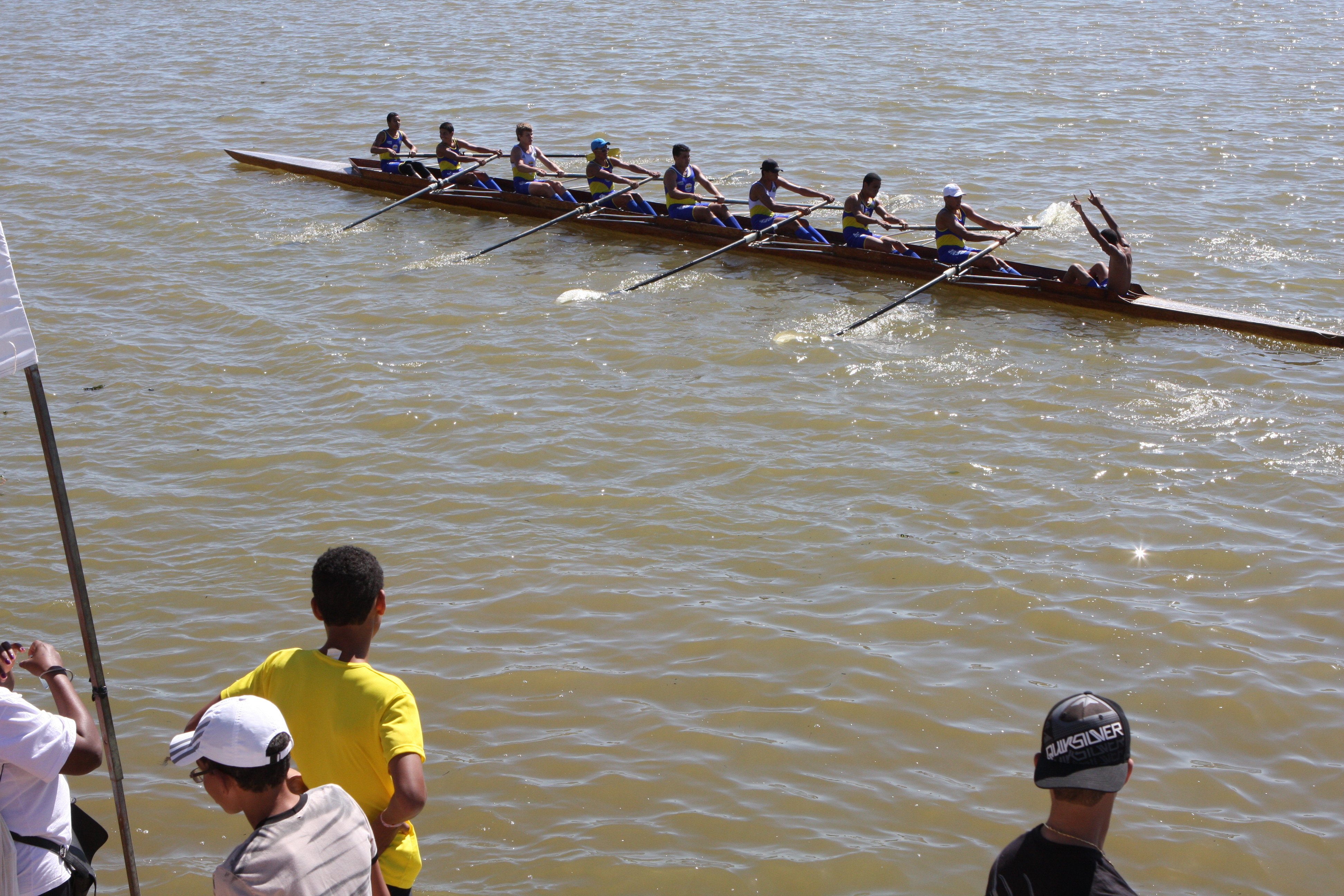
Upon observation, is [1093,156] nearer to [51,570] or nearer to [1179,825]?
[1179,825]

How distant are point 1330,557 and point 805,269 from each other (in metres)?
Result: 6.60

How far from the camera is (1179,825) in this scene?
482 centimetres

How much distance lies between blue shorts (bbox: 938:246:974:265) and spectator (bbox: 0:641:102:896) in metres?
9.76

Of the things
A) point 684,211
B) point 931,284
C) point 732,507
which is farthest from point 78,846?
point 684,211

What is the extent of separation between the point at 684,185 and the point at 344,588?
10986mm

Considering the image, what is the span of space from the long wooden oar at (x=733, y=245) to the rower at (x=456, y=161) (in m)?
3.86

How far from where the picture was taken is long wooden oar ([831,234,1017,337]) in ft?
34.3

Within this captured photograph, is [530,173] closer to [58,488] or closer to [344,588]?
[58,488]

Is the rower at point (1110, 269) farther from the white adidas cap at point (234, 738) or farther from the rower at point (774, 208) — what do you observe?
the white adidas cap at point (234, 738)

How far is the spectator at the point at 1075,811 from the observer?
2.55m

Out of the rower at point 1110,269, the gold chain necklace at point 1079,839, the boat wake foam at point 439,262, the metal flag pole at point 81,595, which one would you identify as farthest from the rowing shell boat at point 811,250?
the metal flag pole at point 81,595

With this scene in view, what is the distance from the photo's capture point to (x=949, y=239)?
454 inches

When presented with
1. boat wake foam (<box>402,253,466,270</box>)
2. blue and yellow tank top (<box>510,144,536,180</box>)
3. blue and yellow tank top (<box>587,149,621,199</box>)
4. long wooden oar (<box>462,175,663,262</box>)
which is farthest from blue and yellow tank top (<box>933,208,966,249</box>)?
blue and yellow tank top (<box>510,144,536,180</box>)

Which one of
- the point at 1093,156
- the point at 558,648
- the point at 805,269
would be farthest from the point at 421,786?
the point at 1093,156
